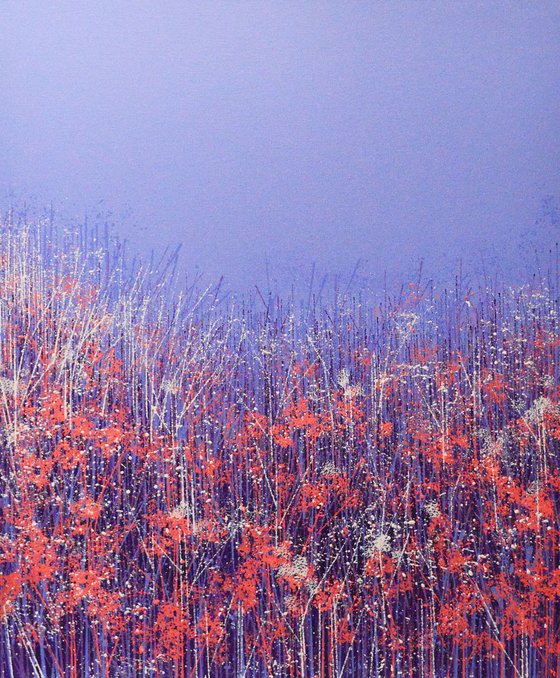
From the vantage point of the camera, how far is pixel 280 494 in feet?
6.86

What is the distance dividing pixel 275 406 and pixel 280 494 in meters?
0.28

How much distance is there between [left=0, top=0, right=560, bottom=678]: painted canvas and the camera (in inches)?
82.0

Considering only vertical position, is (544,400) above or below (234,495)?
above

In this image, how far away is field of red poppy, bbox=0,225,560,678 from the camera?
2.08 meters

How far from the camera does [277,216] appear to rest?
2.17 metres

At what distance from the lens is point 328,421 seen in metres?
2.11

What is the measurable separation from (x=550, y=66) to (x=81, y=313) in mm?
1732

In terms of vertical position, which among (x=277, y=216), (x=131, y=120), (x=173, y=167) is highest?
(x=131, y=120)

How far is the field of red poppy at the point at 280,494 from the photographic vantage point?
208 cm

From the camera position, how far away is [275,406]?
2105mm

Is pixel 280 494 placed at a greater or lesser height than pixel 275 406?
lesser

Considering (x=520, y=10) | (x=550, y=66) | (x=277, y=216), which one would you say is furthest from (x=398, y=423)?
(x=520, y=10)

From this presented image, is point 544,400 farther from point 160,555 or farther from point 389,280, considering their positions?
point 160,555

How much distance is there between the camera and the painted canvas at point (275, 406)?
2082 millimetres
